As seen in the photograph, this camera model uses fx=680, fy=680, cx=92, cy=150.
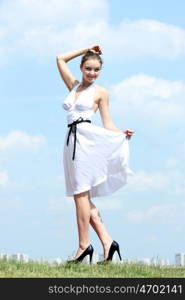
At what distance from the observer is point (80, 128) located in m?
8.22

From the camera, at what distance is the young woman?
8195mm

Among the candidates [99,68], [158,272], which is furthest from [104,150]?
[158,272]

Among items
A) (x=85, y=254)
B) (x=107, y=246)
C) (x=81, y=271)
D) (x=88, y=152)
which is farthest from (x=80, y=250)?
(x=88, y=152)

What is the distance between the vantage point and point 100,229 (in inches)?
334

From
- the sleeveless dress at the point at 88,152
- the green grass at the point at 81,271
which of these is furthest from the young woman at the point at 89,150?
the green grass at the point at 81,271

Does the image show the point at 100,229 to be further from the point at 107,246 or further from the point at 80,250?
the point at 80,250

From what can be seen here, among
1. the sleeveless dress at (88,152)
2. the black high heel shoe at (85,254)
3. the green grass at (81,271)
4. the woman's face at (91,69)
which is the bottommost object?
the green grass at (81,271)

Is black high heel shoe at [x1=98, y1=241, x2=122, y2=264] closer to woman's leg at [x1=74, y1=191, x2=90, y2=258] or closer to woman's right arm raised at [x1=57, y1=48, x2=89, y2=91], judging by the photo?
woman's leg at [x1=74, y1=191, x2=90, y2=258]

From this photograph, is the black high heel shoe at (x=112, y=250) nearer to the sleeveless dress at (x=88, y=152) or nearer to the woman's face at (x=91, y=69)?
the sleeveless dress at (x=88, y=152)

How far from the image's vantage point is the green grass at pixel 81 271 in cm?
739

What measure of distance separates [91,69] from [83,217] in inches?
71.1

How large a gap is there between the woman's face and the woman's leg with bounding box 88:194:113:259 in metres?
1.56

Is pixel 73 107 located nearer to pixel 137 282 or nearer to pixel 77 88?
pixel 77 88

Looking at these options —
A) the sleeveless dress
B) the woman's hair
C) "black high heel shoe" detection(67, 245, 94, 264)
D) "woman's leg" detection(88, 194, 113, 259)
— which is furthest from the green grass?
the woman's hair
